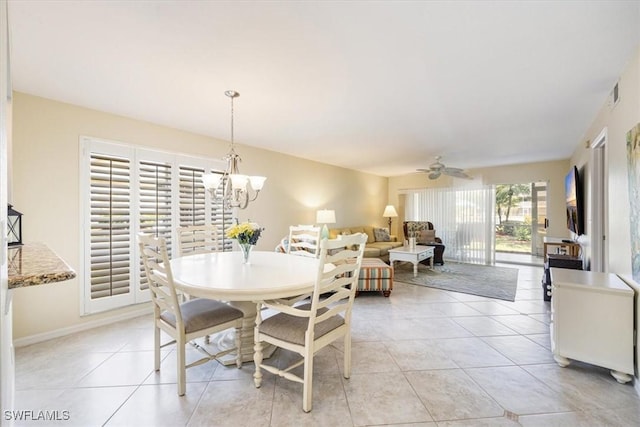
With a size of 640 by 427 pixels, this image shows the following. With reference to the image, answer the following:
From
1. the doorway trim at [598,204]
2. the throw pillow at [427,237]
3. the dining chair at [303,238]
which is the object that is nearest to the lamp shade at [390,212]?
the throw pillow at [427,237]

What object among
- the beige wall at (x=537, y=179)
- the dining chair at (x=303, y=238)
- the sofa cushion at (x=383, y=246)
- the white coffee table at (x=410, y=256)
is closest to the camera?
the dining chair at (x=303, y=238)

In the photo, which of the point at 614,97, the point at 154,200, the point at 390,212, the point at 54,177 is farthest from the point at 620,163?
the point at 390,212

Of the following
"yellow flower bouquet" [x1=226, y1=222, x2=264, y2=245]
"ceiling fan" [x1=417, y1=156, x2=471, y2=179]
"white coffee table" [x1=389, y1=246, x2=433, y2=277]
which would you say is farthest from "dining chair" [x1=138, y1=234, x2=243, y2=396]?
"ceiling fan" [x1=417, y1=156, x2=471, y2=179]

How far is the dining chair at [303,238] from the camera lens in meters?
3.12

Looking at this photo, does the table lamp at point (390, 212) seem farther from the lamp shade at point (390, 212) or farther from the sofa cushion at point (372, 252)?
the sofa cushion at point (372, 252)

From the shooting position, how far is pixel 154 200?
3.36 m

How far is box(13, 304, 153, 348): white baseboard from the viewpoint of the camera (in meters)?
2.52

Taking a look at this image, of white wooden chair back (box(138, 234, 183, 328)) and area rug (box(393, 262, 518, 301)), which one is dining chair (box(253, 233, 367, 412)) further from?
area rug (box(393, 262, 518, 301))

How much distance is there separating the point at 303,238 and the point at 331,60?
1842mm

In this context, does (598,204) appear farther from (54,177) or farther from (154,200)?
(54,177)

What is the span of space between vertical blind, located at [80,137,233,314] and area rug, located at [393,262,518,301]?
387 cm

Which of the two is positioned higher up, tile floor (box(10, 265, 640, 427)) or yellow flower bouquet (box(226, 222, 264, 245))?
yellow flower bouquet (box(226, 222, 264, 245))

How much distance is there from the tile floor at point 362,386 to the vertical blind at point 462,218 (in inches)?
165

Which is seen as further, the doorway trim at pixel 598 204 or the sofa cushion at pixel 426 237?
the sofa cushion at pixel 426 237
